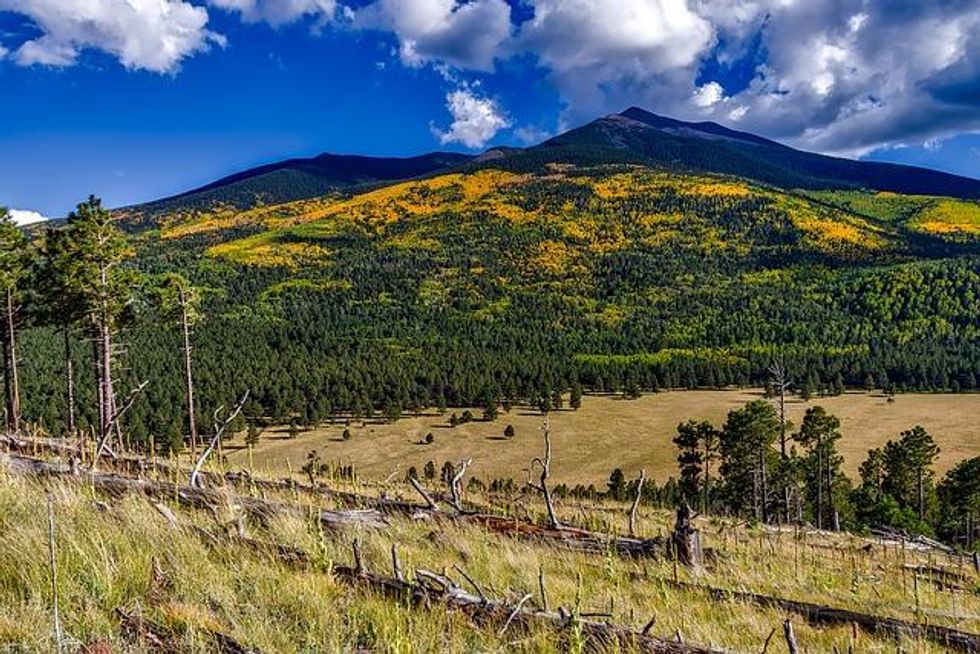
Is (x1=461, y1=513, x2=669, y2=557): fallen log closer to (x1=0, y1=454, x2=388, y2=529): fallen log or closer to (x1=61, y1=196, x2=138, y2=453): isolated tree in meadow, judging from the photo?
(x1=0, y1=454, x2=388, y2=529): fallen log

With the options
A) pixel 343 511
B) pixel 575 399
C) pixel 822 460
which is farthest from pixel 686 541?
pixel 575 399

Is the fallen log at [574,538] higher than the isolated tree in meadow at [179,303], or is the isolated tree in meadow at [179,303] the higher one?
the isolated tree in meadow at [179,303]

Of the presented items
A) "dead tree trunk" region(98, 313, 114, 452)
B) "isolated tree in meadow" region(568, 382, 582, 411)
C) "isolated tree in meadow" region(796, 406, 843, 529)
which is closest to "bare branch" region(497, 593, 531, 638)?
"dead tree trunk" region(98, 313, 114, 452)

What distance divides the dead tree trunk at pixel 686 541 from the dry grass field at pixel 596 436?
2693 inches

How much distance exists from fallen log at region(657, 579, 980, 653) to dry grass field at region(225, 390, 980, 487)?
231ft

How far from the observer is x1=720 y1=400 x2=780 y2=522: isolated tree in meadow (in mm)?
49594

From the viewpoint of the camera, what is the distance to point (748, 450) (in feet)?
169

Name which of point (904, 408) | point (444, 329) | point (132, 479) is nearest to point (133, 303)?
point (132, 479)

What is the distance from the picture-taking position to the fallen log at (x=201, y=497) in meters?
7.07

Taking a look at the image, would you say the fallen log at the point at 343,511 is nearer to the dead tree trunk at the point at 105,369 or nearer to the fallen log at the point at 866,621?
the fallen log at the point at 866,621

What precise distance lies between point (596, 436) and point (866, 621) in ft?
326

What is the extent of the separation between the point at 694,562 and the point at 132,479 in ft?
21.5

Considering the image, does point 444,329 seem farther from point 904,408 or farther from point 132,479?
point 132,479

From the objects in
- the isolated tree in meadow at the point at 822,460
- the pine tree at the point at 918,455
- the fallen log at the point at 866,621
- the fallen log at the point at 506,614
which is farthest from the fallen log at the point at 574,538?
the pine tree at the point at 918,455
